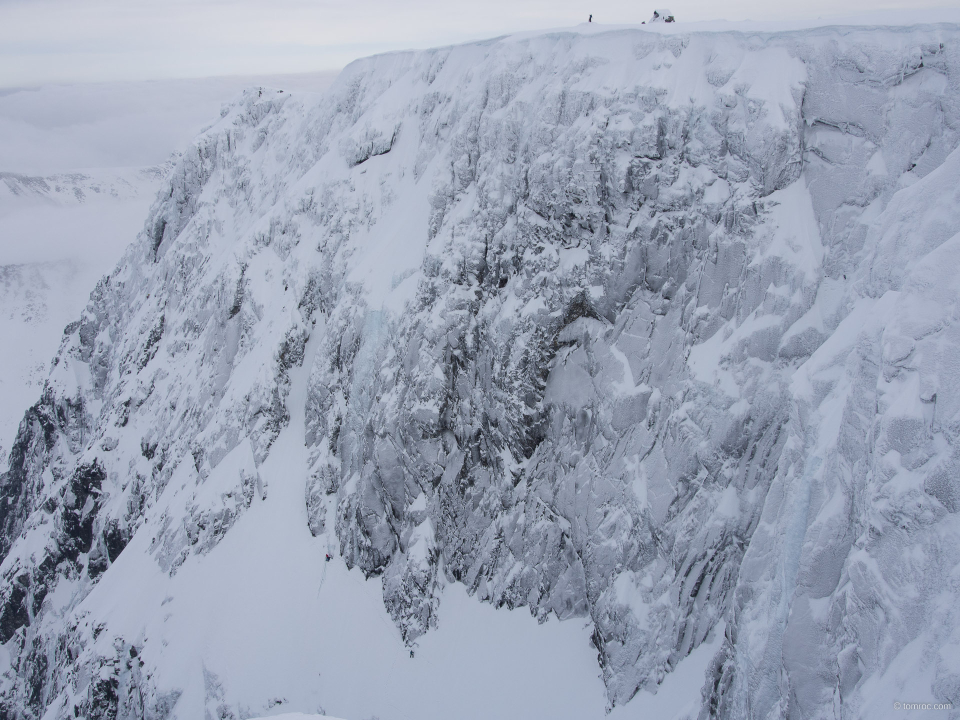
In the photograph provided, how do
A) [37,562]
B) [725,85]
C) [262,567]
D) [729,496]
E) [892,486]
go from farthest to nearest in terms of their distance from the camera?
[37,562]
[262,567]
[725,85]
[729,496]
[892,486]

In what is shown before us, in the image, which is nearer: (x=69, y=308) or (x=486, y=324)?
(x=486, y=324)

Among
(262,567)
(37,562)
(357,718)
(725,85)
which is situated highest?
(725,85)

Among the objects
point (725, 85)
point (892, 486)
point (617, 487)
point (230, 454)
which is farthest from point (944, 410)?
point (230, 454)

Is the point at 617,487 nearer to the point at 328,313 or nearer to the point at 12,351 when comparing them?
the point at 328,313

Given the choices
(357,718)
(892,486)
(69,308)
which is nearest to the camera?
(892,486)

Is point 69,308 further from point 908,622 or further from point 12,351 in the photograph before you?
point 908,622

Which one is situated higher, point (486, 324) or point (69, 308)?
point (486, 324)

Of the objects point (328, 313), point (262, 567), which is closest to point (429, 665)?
point (262, 567)
